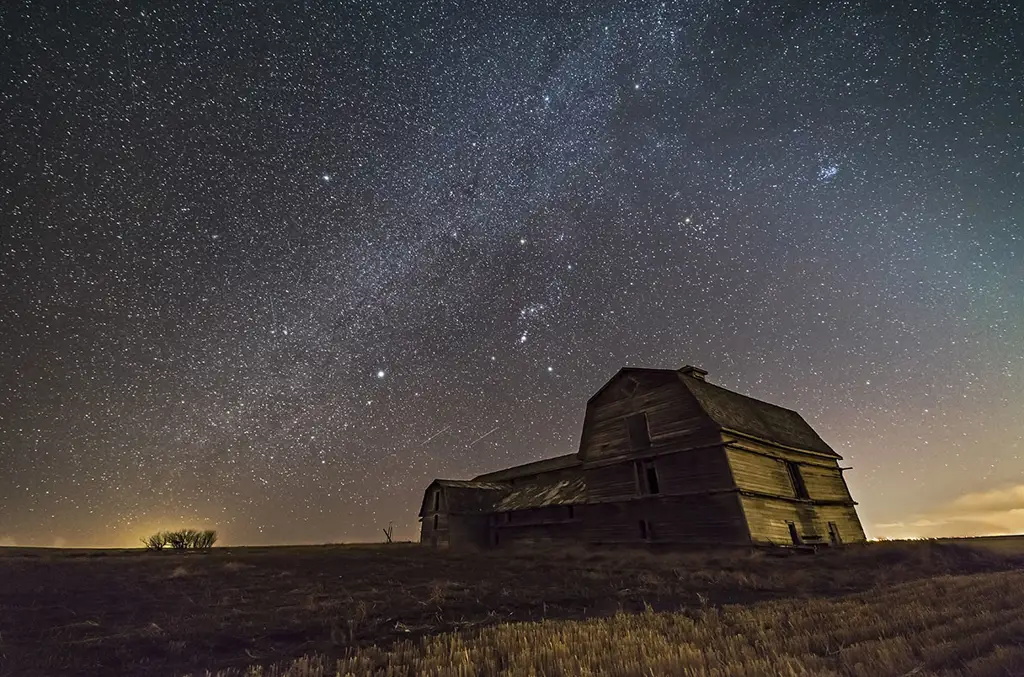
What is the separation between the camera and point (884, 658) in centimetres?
386

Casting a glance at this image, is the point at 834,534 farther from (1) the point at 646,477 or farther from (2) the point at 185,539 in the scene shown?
(2) the point at 185,539

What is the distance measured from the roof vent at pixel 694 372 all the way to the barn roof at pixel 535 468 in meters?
10.6

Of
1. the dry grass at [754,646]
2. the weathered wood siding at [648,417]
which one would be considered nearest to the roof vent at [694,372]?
the weathered wood siding at [648,417]

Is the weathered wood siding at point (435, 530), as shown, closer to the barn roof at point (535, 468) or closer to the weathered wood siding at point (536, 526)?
the weathered wood siding at point (536, 526)

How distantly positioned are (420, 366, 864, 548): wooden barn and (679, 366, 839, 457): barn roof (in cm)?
9

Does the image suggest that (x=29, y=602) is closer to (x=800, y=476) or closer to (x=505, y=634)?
(x=505, y=634)

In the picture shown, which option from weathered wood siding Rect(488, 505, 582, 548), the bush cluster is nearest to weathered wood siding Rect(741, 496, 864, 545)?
weathered wood siding Rect(488, 505, 582, 548)

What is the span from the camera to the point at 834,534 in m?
27.0

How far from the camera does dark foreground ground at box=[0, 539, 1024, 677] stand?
22.9ft

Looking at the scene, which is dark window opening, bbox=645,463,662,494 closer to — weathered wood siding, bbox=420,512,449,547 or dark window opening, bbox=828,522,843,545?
dark window opening, bbox=828,522,843,545

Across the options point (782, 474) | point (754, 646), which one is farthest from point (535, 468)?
point (754, 646)

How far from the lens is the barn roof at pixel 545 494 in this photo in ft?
97.4

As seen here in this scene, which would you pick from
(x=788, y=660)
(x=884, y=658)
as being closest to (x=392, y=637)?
(x=788, y=660)

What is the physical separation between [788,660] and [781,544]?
21951 millimetres
